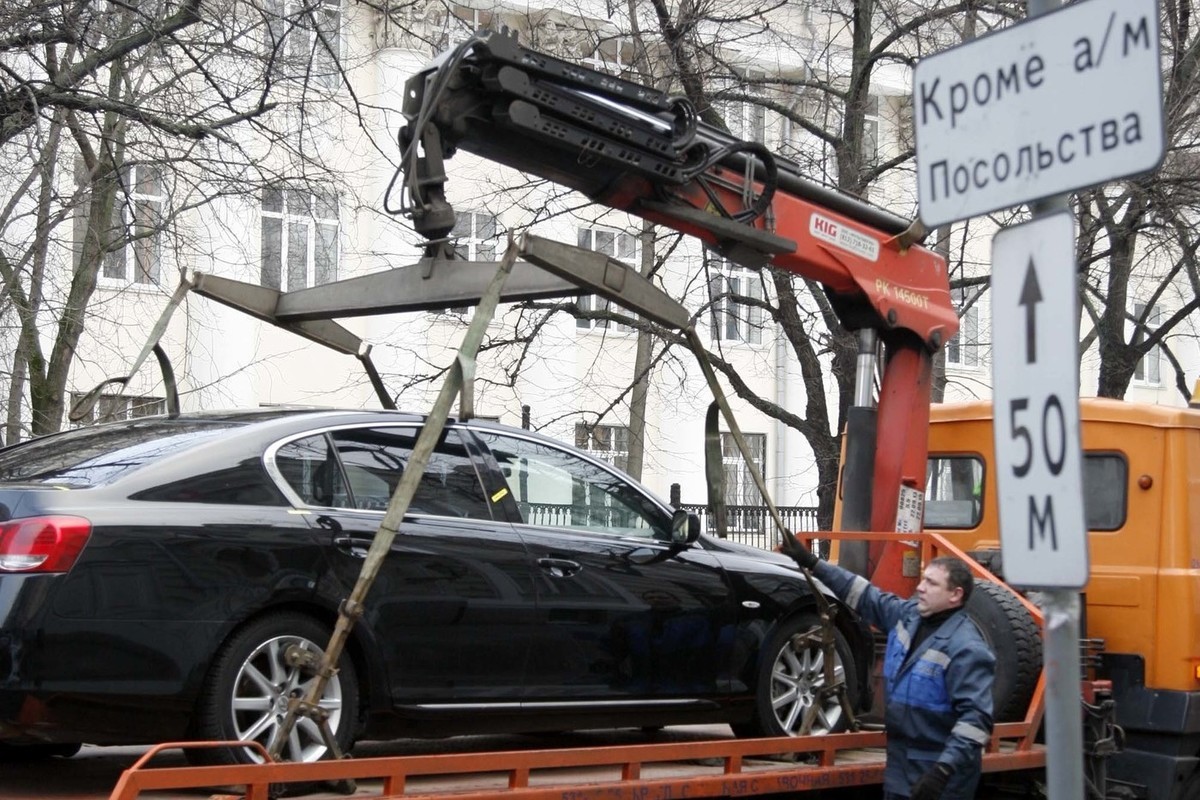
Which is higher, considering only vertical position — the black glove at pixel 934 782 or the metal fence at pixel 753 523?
the metal fence at pixel 753 523

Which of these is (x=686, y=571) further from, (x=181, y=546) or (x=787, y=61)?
(x=787, y=61)

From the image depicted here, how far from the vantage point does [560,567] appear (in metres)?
6.28

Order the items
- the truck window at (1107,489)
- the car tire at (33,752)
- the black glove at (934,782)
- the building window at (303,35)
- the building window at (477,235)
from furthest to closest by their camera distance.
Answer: the building window at (477,235), the building window at (303,35), the truck window at (1107,489), the car tire at (33,752), the black glove at (934,782)

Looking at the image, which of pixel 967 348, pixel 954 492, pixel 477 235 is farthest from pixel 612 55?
pixel 967 348

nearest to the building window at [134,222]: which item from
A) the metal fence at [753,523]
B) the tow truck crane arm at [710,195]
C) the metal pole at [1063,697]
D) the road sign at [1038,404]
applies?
the tow truck crane arm at [710,195]

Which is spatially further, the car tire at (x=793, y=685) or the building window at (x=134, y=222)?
the building window at (x=134, y=222)

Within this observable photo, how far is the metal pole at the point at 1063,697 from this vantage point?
327cm

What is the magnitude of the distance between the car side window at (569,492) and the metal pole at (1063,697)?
328 centimetres

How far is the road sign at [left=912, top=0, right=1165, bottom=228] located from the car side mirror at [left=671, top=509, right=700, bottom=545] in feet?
9.70

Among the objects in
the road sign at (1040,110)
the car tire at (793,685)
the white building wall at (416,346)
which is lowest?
the car tire at (793,685)

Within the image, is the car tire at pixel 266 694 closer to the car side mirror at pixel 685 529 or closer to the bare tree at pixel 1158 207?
the car side mirror at pixel 685 529

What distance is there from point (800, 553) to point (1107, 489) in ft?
9.52

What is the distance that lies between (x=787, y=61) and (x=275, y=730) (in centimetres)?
1934

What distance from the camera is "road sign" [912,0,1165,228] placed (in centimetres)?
345
